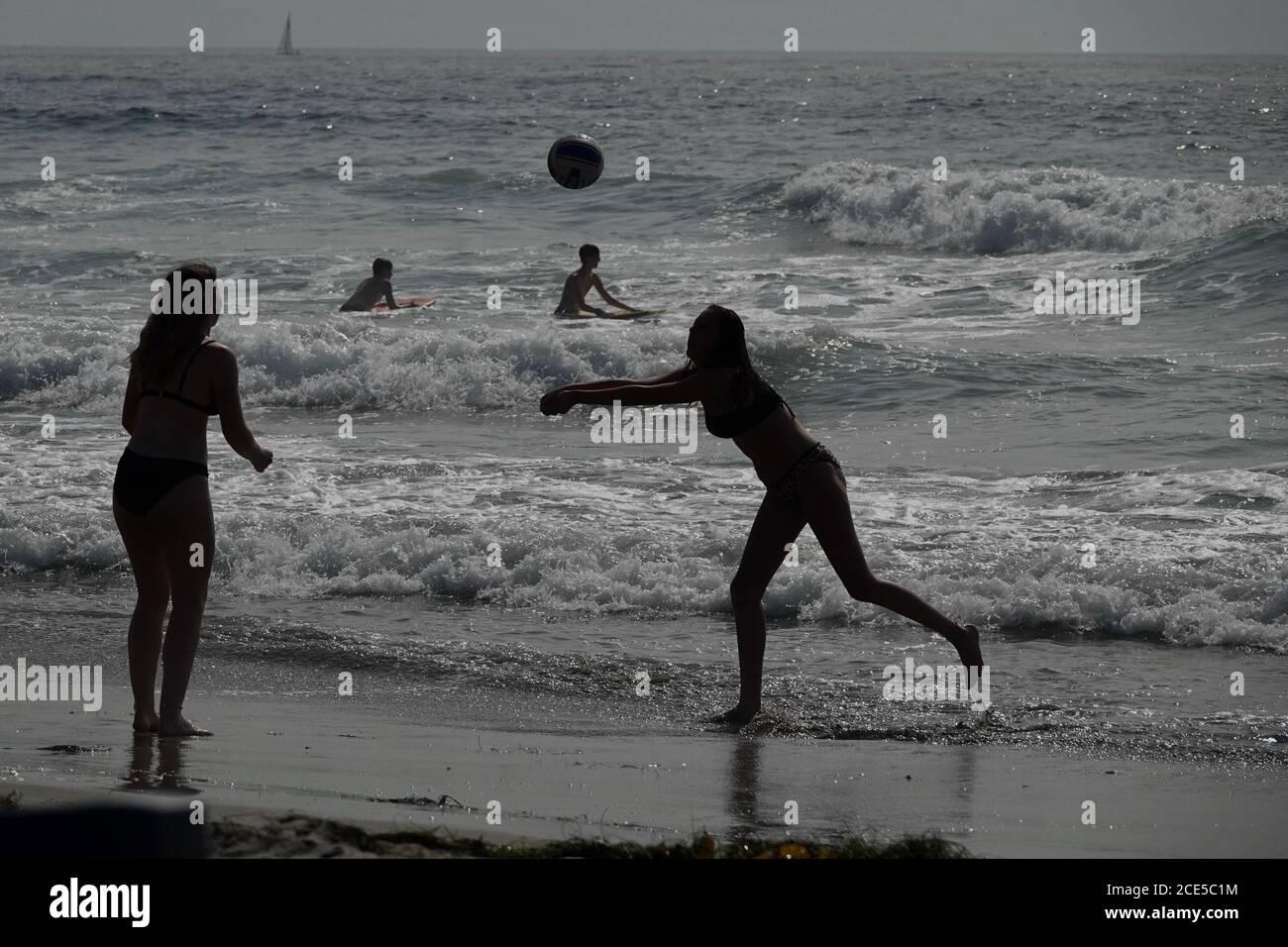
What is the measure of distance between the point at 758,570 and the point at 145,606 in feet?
7.78

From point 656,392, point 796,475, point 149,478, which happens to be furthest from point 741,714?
point 149,478

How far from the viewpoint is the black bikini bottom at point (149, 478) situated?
16.8 ft

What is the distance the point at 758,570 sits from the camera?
5910 millimetres

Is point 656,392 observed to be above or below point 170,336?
below

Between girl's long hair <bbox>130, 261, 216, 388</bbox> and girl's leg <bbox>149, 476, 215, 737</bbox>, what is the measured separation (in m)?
0.40

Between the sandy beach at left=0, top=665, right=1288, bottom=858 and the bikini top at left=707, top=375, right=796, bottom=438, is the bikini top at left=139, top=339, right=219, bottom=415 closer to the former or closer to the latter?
the sandy beach at left=0, top=665, right=1288, bottom=858

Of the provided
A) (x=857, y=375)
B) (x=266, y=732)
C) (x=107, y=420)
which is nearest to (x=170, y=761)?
(x=266, y=732)

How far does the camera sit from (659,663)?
7.02 m

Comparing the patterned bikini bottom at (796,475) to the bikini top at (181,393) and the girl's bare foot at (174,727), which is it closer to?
the bikini top at (181,393)

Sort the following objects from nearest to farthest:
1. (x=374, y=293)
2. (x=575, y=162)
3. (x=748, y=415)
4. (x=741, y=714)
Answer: (x=748, y=415), (x=741, y=714), (x=575, y=162), (x=374, y=293)

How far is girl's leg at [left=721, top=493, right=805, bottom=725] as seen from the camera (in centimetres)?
588

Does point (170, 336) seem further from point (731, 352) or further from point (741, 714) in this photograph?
point (741, 714)

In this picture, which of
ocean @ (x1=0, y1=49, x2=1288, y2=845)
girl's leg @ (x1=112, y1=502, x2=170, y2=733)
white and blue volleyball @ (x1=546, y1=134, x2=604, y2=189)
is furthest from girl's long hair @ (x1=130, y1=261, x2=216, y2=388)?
white and blue volleyball @ (x1=546, y1=134, x2=604, y2=189)

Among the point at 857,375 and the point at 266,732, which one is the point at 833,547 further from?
the point at 857,375
